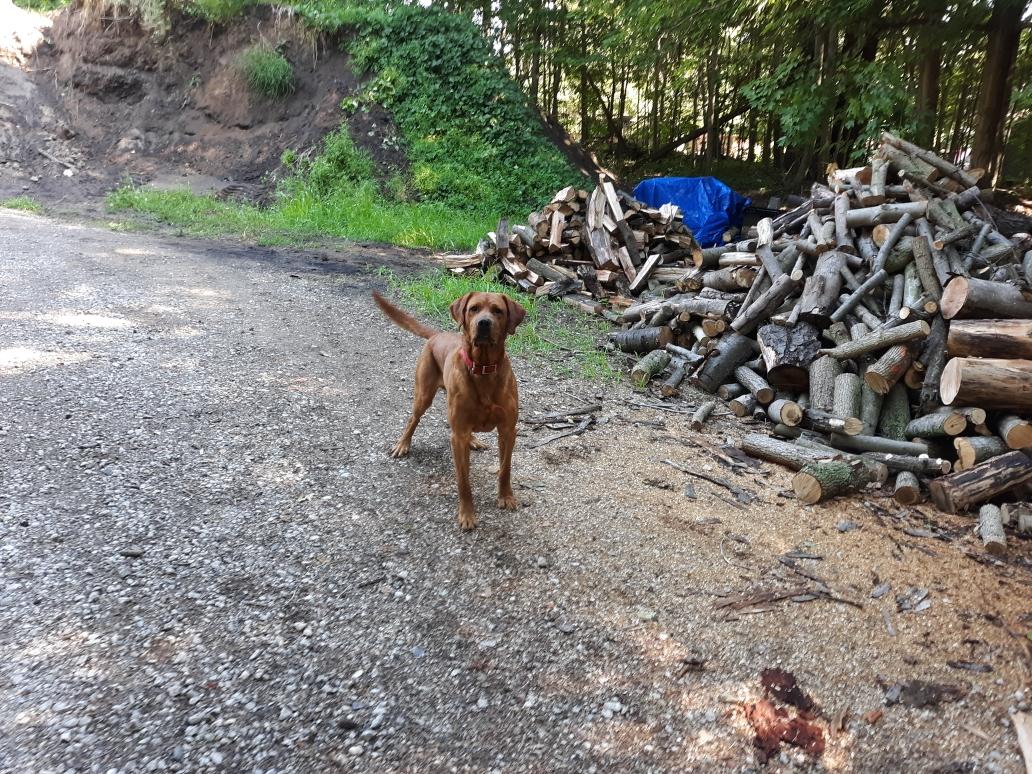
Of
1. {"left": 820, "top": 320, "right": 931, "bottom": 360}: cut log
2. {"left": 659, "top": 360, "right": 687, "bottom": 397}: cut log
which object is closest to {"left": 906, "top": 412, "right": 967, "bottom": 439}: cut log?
{"left": 820, "top": 320, "right": 931, "bottom": 360}: cut log

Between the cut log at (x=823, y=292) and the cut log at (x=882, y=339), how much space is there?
0.46 meters

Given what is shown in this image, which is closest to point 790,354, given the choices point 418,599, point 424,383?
point 424,383

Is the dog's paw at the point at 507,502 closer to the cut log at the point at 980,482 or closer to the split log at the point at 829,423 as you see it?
the split log at the point at 829,423

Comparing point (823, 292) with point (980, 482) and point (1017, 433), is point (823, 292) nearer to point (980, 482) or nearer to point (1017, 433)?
point (1017, 433)

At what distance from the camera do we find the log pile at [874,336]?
4762mm

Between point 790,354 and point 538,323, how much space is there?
3.14 metres

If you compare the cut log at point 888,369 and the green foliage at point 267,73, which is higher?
the green foliage at point 267,73

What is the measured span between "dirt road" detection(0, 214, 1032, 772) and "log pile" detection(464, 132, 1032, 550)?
1.70ft

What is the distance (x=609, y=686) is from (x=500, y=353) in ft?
5.73

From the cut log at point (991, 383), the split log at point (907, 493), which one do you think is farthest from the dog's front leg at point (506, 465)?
the cut log at point (991, 383)

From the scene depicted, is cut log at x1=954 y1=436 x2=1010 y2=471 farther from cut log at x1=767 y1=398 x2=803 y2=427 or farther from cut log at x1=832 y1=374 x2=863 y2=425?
cut log at x1=767 y1=398 x2=803 y2=427

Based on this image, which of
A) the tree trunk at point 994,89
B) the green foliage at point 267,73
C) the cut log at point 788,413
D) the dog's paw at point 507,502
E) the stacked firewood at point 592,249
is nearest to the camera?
the dog's paw at point 507,502

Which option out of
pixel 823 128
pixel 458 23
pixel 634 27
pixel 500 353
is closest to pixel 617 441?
pixel 500 353

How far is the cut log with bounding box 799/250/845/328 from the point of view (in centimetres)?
617
